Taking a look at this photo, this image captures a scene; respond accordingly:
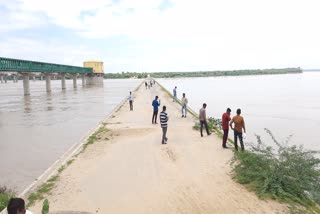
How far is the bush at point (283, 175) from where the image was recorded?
7.29 metres

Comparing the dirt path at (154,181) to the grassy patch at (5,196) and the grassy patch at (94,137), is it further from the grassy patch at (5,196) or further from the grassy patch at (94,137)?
the grassy patch at (5,196)

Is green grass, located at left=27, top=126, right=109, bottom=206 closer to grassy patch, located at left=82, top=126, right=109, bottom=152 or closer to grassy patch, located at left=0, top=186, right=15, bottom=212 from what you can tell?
grassy patch, located at left=0, top=186, right=15, bottom=212

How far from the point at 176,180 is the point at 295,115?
2011cm

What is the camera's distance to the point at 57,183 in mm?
8625

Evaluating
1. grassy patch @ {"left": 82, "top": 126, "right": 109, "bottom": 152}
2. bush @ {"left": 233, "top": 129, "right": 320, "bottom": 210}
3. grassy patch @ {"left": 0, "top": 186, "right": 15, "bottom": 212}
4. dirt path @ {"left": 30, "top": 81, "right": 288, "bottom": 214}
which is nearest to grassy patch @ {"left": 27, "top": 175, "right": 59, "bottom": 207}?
dirt path @ {"left": 30, "top": 81, "right": 288, "bottom": 214}

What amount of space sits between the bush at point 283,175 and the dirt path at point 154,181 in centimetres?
38

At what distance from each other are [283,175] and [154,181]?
10.1 ft

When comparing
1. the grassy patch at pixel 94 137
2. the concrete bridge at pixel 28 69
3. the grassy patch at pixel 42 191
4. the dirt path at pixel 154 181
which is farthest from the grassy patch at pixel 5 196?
the concrete bridge at pixel 28 69

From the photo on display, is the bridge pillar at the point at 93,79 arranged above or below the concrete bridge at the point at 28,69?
below

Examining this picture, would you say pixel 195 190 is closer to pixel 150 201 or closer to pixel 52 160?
pixel 150 201

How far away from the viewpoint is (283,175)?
304 inches

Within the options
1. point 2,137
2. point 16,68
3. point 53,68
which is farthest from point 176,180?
point 53,68

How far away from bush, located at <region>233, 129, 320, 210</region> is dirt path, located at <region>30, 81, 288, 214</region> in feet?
1.24

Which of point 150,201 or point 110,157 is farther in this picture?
point 110,157
